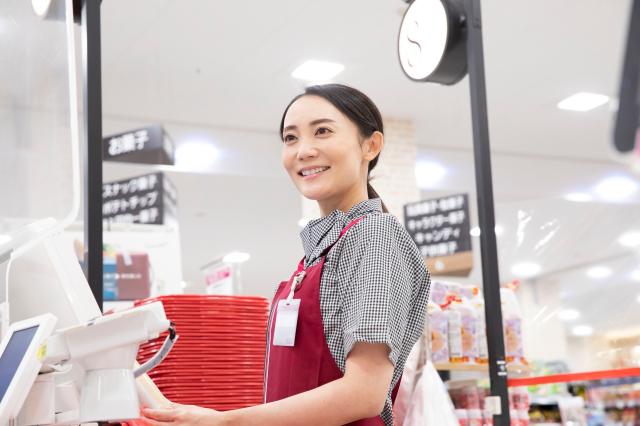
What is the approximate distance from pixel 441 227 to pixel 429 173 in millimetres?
2167

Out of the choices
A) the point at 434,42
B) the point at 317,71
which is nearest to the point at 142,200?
the point at 317,71

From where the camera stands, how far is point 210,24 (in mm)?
6508

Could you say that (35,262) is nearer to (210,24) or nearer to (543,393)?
(543,393)

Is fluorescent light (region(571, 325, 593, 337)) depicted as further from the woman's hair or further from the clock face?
the woman's hair

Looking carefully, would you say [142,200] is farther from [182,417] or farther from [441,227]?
[182,417]

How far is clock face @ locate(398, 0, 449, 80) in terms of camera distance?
279cm

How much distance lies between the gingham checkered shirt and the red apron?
1cm

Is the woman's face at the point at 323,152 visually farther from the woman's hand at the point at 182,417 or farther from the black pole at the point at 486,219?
the black pole at the point at 486,219

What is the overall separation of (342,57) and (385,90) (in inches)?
35.6

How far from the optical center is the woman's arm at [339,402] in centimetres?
127

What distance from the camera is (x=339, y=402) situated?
4.22 ft

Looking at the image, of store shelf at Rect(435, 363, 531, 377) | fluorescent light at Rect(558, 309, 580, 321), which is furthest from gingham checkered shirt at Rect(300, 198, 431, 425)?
fluorescent light at Rect(558, 309, 580, 321)

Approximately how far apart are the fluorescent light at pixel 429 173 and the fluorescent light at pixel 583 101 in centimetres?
177

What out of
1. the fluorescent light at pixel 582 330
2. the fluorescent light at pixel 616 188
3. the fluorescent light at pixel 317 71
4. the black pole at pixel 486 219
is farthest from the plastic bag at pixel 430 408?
the fluorescent light at pixel 616 188
